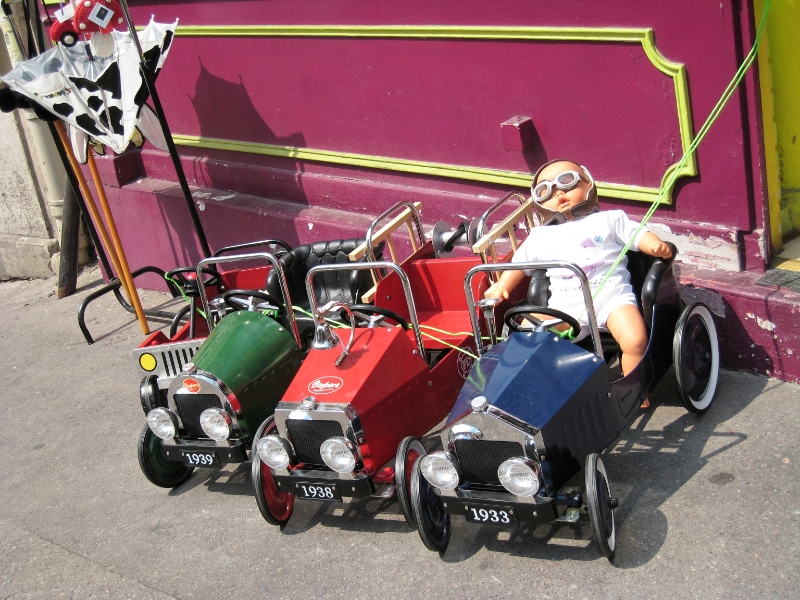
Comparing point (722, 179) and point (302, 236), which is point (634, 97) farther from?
point (302, 236)

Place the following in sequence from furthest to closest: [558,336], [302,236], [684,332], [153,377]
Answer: [302,236] < [153,377] < [684,332] < [558,336]

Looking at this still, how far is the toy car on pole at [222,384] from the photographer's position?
519 centimetres

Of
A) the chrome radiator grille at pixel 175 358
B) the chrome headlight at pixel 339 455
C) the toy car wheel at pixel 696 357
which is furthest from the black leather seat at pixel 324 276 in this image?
the toy car wheel at pixel 696 357

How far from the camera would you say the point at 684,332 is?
491 cm

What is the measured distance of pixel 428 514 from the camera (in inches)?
174

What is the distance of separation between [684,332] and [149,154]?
6.63m

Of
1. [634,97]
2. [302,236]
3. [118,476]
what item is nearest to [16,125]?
[302,236]

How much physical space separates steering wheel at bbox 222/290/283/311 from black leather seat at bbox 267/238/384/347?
0.77 feet

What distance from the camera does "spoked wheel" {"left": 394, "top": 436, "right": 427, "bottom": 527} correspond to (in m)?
4.45

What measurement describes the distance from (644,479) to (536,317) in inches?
40.2

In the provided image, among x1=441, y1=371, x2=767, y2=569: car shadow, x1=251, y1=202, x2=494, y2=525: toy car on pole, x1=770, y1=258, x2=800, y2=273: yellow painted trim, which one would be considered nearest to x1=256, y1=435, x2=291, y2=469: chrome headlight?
x1=251, y1=202, x2=494, y2=525: toy car on pole

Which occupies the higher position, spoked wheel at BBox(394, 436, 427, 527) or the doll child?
the doll child

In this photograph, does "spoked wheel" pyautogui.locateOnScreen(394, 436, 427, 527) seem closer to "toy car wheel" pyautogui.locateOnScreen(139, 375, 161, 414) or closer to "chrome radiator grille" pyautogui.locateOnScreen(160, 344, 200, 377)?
"toy car wheel" pyautogui.locateOnScreen(139, 375, 161, 414)

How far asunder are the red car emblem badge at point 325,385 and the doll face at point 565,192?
1.59 metres
